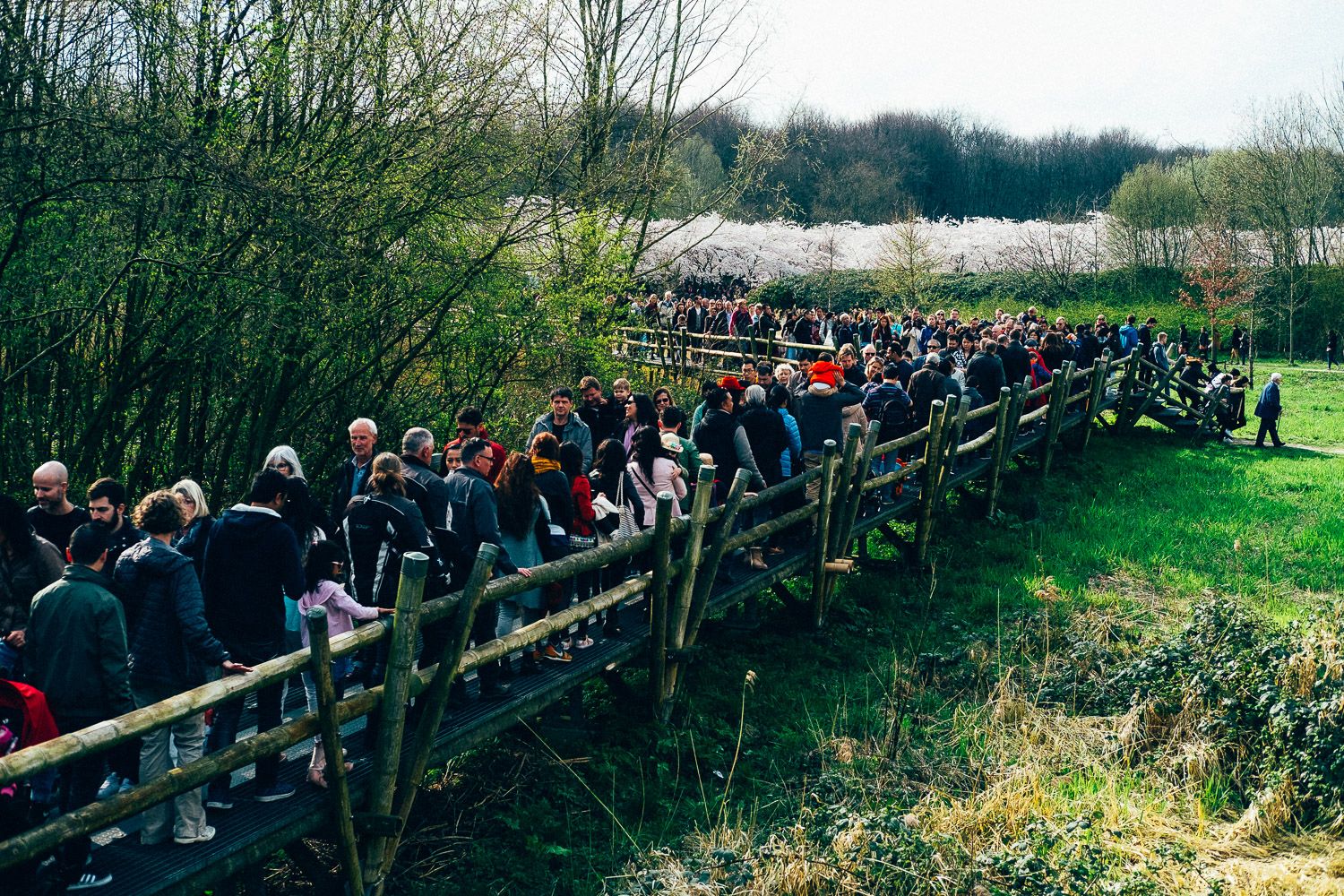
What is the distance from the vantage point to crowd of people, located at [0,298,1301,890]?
451 centimetres

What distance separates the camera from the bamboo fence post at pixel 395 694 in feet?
16.2

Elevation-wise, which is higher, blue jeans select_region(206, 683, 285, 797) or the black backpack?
the black backpack

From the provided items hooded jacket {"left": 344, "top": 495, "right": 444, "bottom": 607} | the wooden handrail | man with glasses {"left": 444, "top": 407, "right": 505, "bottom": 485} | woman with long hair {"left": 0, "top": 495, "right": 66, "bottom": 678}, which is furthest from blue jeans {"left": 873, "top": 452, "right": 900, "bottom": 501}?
woman with long hair {"left": 0, "top": 495, "right": 66, "bottom": 678}

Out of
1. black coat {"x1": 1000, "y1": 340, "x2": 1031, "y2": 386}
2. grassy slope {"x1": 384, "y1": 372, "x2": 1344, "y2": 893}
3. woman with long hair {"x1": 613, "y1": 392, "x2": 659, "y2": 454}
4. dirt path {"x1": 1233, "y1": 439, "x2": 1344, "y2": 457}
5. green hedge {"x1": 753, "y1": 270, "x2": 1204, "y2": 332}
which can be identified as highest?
green hedge {"x1": 753, "y1": 270, "x2": 1204, "y2": 332}

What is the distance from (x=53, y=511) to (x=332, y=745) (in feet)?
7.03

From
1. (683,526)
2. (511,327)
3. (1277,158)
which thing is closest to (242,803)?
(683,526)

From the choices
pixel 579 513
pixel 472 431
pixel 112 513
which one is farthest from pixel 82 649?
pixel 472 431

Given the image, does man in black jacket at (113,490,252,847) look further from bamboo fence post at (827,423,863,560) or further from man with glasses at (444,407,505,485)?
bamboo fence post at (827,423,863,560)

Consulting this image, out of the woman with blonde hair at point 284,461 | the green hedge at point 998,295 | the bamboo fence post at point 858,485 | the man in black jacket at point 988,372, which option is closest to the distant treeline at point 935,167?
the green hedge at point 998,295

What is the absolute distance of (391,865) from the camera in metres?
5.62

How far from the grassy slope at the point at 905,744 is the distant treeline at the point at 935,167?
136 ft

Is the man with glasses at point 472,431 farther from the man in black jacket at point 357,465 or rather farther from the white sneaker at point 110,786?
the white sneaker at point 110,786

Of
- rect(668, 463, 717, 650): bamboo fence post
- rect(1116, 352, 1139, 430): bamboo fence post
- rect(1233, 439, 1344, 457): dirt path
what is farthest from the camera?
rect(1233, 439, 1344, 457): dirt path

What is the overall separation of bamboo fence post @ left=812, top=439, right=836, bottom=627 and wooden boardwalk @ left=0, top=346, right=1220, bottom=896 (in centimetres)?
1
